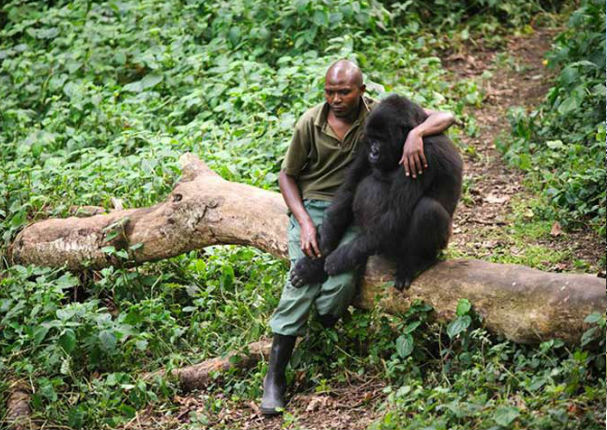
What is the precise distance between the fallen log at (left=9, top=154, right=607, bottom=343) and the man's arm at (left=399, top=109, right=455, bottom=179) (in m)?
0.61

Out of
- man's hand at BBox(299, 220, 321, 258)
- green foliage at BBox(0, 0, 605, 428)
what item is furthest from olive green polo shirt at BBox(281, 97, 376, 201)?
green foliage at BBox(0, 0, 605, 428)

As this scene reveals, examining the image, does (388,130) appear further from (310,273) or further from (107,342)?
(107,342)

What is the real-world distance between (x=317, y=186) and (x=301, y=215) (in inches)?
9.9

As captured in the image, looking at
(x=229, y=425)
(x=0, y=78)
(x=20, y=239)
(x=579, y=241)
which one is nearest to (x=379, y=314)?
(x=229, y=425)

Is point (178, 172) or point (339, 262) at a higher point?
point (339, 262)

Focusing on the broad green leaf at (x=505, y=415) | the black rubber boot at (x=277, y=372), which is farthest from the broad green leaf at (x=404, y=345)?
the broad green leaf at (x=505, y=415)

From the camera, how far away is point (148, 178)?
7285 mm

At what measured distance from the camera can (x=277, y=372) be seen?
519 centimetres

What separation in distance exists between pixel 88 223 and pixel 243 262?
4.08 feet

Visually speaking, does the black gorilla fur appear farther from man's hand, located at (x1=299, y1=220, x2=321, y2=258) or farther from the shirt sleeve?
the shirt sleeve

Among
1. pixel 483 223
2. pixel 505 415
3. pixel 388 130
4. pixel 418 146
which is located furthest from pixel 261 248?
pixel 505 415

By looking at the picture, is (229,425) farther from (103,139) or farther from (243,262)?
(103,139)

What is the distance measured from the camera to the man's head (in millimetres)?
5012

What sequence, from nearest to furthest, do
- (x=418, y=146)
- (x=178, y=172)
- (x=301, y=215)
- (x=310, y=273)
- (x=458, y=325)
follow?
(x=458, y=325), (x=418, y=146), (x=310, y=273), (x=301, y=215), (x=178, y=172)
